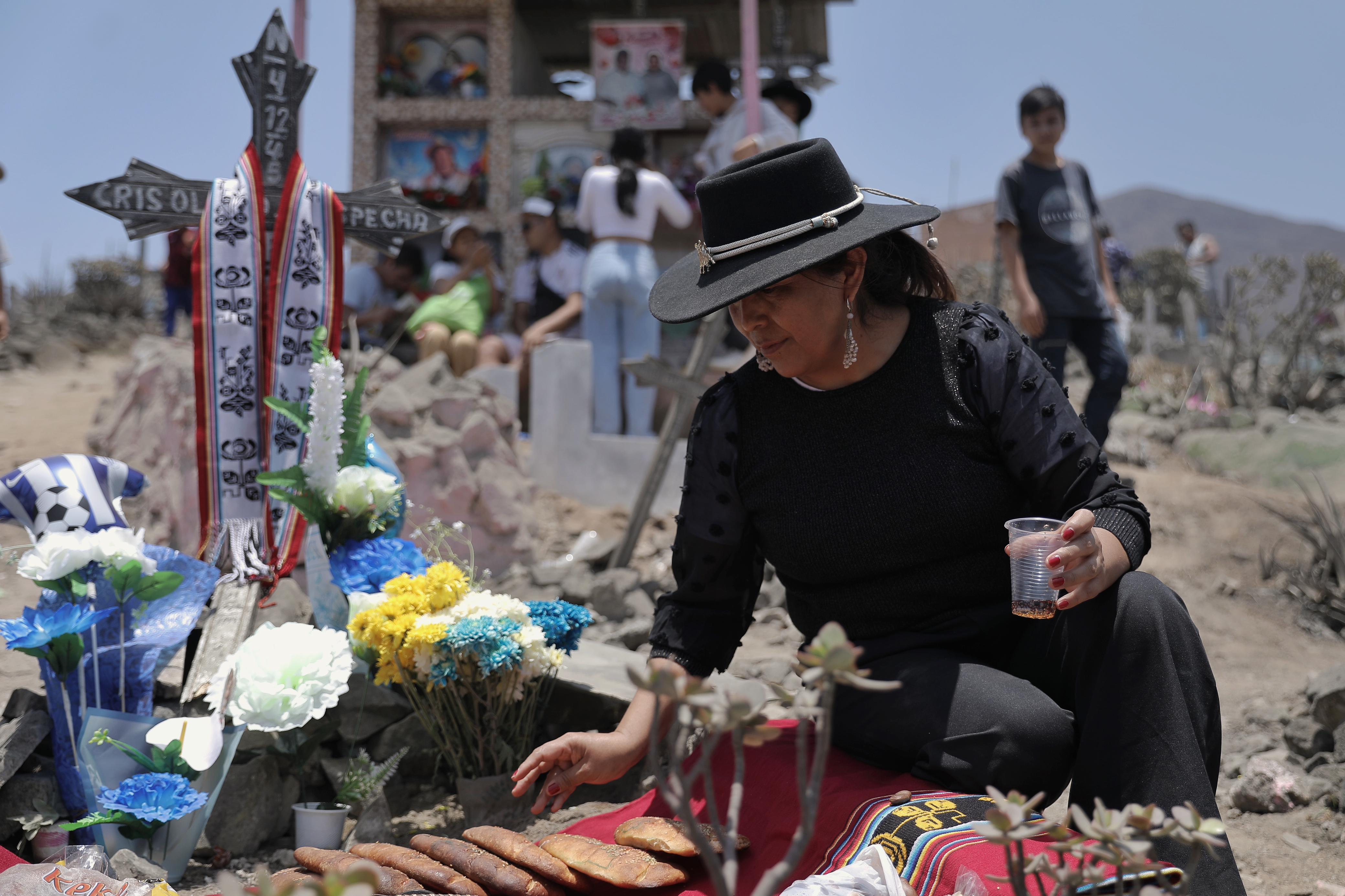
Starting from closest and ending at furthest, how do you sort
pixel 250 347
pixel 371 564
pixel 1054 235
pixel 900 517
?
pixel 900 517 → pixel 371 564 → pixel 250 347 → pixel 1054 235

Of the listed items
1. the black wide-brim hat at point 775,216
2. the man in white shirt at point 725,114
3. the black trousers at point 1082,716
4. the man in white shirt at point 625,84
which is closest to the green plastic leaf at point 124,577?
the black wide-brim hat at point 775,216

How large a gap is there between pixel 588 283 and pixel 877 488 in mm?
4702

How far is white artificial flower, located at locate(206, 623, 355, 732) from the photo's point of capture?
2.45 meters

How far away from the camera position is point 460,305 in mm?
7227

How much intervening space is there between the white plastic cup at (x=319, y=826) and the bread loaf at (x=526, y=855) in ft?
2.07

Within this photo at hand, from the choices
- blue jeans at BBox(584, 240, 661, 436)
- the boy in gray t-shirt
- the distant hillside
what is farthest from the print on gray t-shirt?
the distant hillside

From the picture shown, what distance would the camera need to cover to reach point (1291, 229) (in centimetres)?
6806

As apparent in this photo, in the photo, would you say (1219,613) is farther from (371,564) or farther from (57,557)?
(57,557)

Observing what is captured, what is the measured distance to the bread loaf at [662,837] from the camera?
1.93 meters

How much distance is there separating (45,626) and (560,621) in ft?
4.06

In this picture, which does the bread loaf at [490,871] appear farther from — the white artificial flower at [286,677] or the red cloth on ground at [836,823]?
the white artificial flower at [286,677]

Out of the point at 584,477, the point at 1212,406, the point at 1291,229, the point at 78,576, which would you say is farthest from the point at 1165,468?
the point at 1291,229

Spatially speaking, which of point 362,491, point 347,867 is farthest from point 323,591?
point 347,867

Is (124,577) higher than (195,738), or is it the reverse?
(124,577)
